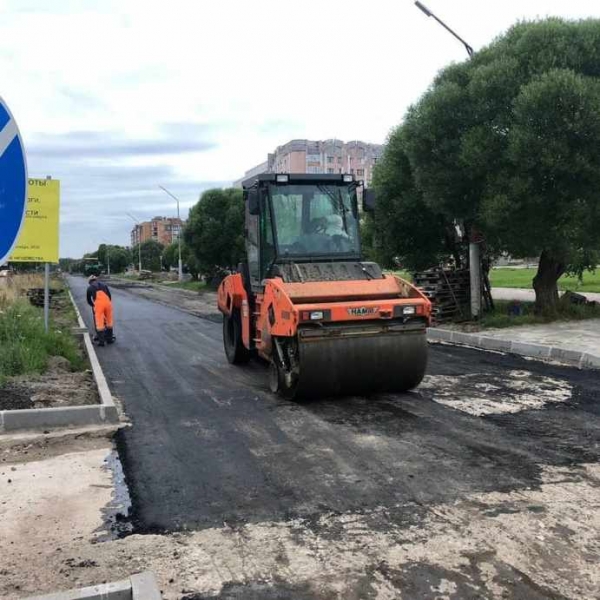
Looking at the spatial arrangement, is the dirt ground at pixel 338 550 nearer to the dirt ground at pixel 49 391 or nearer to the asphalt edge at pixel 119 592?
the asphalt edge at pixel 119 592

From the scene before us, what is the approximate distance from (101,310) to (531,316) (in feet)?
33.5

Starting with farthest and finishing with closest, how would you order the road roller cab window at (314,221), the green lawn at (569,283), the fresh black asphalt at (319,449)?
the green lawn at (569,283) < the road roller cab window at (314,221) < the fresh black asphalt at (319,449)

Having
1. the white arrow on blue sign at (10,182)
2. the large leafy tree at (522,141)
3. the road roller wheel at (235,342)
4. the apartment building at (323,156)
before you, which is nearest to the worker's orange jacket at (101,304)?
the road roller wheel at (235,342)

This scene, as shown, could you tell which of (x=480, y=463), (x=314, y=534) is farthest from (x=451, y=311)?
(x=314, y=534)

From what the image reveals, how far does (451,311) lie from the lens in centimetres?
1658

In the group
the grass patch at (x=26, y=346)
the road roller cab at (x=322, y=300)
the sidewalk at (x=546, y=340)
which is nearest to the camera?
the road roller cab at (x=322, y=300)

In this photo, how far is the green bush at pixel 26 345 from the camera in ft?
28.2

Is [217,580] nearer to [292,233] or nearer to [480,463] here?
[480,463]

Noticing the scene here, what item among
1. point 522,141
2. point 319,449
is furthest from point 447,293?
point 319,449

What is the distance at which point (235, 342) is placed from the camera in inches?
430

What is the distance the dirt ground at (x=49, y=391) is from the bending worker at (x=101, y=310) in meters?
4.98

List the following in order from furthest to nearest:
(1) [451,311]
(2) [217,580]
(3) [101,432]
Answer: (1) [451,311], (3) [101,432], (2) [217,580]

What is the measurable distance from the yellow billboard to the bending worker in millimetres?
2812

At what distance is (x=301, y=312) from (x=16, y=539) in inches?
151
